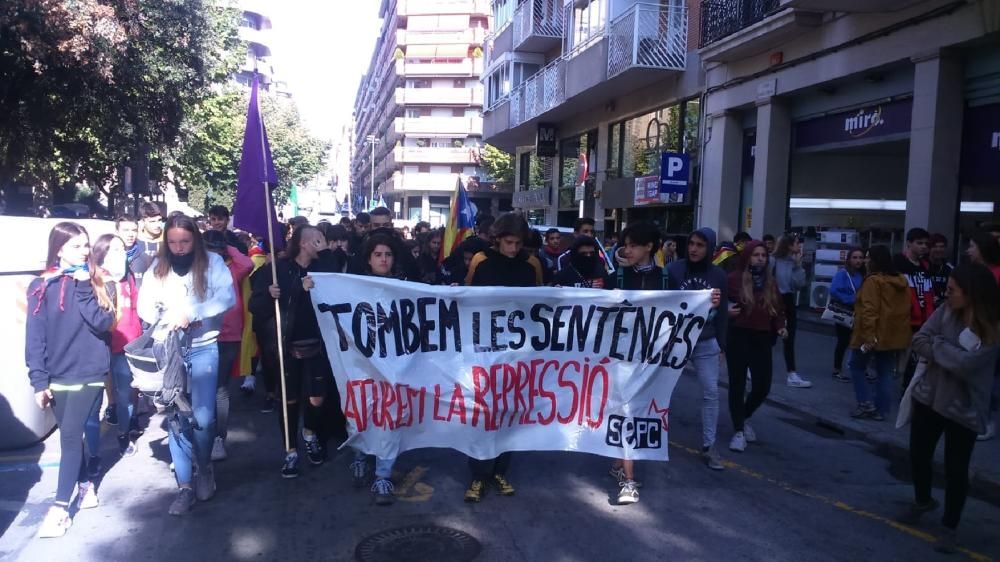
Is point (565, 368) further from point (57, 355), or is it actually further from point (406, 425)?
point (57, 355)

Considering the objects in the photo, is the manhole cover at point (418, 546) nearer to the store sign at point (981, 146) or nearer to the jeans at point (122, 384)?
the jeans at point (122, 384)

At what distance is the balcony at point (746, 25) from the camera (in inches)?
564

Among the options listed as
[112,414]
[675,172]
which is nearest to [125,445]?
[112,414]

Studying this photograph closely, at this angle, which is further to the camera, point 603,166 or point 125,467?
point 603,166

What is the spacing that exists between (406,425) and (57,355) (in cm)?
210

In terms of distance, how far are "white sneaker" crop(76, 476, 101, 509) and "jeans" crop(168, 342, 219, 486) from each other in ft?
1.93

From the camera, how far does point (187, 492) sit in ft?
17.1

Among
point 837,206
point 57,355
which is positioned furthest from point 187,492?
point 837,206

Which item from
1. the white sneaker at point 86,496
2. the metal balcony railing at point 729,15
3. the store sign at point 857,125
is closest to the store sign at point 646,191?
the metal balcony railing at point 729,15

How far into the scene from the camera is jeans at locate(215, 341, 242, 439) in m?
5.83

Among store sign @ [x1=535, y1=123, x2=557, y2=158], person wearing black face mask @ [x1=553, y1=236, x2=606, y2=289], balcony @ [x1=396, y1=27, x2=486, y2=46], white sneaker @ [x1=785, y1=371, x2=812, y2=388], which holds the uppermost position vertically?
balcony @ [x1=396, y1=27, x2=486, y2=46]

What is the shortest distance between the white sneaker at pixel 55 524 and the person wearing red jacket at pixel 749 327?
4.93 meters

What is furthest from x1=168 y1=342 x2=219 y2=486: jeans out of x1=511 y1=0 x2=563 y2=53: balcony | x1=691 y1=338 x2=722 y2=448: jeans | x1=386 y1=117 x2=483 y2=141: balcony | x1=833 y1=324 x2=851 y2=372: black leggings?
x1=386 y1=117 x2=483 y2=141: balcony

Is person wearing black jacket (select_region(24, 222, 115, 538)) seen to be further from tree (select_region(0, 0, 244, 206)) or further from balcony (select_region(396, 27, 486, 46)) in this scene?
balcony (select_region(396, 27, 486, 46))
